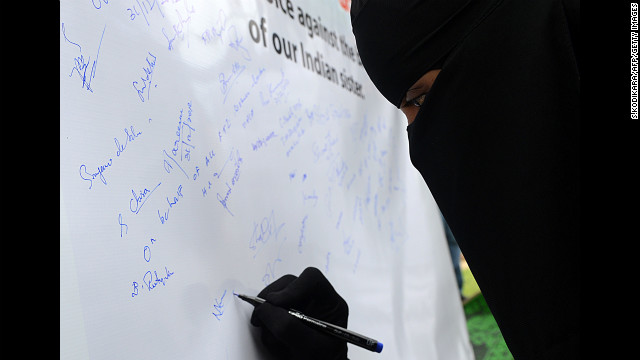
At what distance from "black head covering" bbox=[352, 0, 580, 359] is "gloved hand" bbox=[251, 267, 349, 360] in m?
0.21

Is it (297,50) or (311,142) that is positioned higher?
(297,50)

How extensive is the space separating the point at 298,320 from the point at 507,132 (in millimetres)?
355

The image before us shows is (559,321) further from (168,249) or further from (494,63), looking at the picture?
(168,249)

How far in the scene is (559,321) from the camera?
618 mm

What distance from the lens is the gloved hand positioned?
68 cm

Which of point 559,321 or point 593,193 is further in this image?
point 559,321

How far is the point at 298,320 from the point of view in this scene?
0.69 meters
